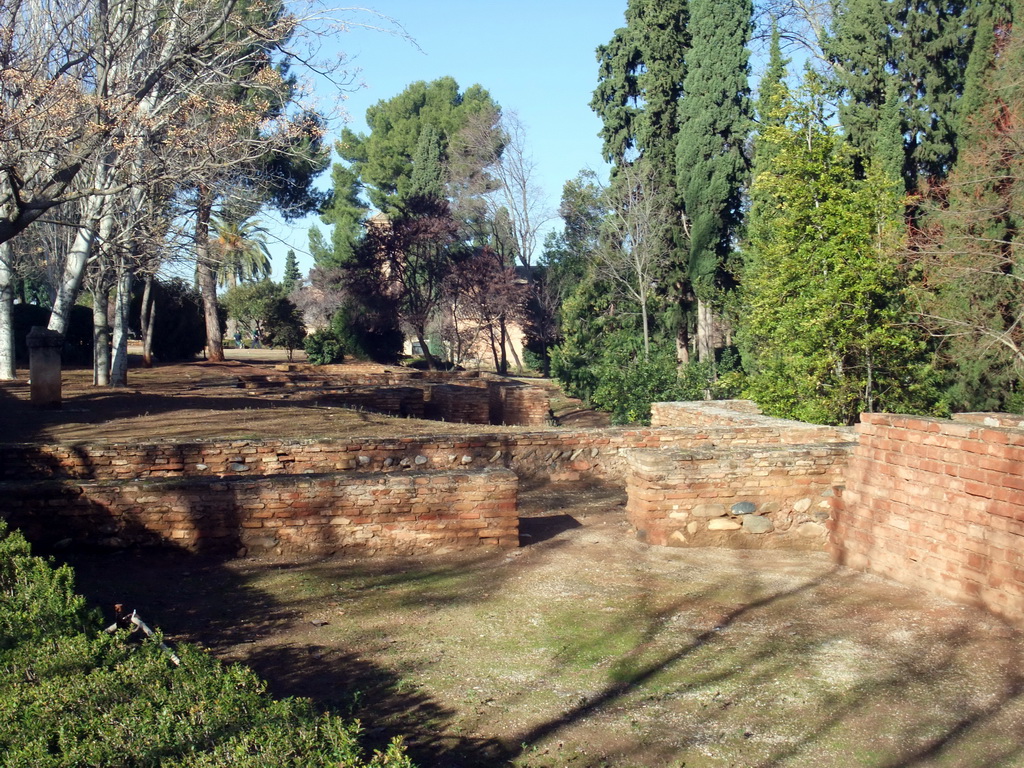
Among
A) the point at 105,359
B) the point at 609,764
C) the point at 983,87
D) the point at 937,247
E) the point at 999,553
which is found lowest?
the point at 609,764

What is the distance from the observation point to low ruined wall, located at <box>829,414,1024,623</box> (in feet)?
17.5

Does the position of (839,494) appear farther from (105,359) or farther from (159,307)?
(159,307)

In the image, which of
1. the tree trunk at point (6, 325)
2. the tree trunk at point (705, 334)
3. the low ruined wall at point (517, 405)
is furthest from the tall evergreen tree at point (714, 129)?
the tree trunk at point (6, 325)

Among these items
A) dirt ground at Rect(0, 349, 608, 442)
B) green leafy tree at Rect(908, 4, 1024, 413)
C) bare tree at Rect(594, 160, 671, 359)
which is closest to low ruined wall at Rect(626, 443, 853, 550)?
dirt ground at Rect(0, 349, 608, 442)

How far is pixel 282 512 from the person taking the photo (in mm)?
6746

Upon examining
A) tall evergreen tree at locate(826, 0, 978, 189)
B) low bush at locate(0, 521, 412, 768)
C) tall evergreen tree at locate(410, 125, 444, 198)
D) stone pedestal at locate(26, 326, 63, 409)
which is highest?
tall evergreen tree at locate(410, 125, 444, 198)

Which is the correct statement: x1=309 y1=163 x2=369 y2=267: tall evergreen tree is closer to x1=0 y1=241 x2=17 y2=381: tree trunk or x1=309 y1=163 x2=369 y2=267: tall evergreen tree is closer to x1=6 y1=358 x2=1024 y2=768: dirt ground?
x1=0 y1=241 x2=17 y2=381: tree trunk

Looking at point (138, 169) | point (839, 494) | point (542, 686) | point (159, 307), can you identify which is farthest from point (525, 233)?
point (542, 686)

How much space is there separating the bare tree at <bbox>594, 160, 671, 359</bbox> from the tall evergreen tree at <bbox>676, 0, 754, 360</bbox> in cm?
126

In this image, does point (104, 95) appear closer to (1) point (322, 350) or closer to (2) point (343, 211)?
(1) point (322, 350)

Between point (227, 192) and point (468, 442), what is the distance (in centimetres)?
778

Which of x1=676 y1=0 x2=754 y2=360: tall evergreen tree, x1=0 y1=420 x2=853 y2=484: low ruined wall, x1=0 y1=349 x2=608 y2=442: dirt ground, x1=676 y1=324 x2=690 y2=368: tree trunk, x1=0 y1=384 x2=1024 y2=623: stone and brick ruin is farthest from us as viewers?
x1=676 y1=324 x2=690 y2=368: tree trunk

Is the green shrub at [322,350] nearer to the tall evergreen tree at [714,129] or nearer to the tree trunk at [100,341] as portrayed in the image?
the tree trunk at [100,341]

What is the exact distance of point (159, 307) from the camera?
31.1m
